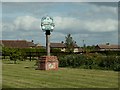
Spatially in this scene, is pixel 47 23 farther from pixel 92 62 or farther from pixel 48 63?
pixel 92 62

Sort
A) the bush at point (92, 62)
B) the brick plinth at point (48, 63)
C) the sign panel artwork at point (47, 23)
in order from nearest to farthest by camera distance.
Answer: the brick plinth at point (48, 63), the bush at point (92, 62), the sign panel artwork at point (47, 23)

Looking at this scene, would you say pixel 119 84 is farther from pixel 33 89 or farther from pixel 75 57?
pixel 75 57

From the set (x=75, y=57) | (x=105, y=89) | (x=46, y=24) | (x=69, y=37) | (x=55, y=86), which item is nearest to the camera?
(x=105, y=89)

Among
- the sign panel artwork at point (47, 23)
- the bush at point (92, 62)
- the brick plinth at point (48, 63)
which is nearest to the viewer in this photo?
the brick plinth at point (48, 63)

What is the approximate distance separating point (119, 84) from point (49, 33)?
39.2 feet

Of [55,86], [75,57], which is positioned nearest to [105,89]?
[55,86]

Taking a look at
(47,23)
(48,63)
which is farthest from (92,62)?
(47,23)

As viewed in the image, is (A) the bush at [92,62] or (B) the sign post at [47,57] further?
(A) the bush at [92,62]

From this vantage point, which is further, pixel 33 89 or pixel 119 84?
pixel 119 84

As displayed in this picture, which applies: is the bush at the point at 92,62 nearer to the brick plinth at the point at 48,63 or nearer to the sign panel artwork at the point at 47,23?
the brick plinth at the point at 48,63

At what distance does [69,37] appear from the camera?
8800 cm

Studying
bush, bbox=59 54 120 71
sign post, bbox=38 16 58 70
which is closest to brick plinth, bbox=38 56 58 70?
sign post, bbox=38 16 58 70

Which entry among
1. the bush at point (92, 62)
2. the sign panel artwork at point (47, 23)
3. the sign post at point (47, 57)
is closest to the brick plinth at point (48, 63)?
the sign post at point (47, 57)

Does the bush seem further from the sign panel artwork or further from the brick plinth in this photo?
the sign panel artwork
